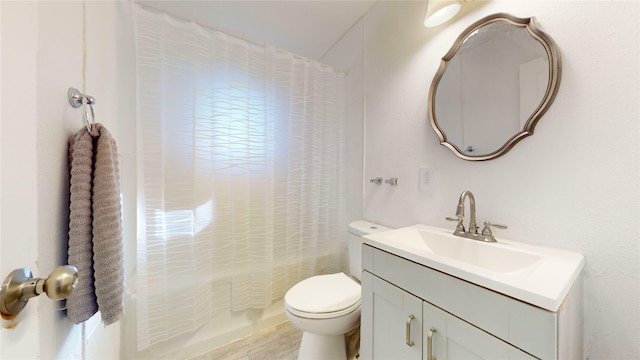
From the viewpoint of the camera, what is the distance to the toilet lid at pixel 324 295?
1.15 m

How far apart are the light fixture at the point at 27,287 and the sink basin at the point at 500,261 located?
34.0 inches

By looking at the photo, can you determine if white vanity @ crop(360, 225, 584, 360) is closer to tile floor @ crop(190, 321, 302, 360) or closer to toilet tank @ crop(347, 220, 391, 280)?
toilet tank @ crop(347, 220, 391, 280)

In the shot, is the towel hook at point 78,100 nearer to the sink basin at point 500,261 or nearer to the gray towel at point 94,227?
the gray towel at point 94,227

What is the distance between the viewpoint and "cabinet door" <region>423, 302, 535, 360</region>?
562 millimetres

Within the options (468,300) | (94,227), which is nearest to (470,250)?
(468,300)

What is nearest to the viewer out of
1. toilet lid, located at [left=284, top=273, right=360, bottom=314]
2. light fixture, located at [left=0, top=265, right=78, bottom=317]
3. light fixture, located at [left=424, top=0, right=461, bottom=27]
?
light fixture, located at [left=0, top=265, right=78, bottom=317]

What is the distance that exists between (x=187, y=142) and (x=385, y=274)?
1.27 meters

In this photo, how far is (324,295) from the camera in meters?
1.27

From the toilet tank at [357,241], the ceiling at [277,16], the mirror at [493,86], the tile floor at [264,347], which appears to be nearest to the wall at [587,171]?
the mirror at [493,86]

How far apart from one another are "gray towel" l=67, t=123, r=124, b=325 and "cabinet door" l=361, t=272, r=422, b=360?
0.92m

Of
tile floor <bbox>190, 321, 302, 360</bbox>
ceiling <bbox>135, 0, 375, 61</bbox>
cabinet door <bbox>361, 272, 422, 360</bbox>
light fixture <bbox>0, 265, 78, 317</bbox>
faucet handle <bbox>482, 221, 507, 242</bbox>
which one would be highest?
ceiling <bbox>135, 0, 375, 61</bbox>

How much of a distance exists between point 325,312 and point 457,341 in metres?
0.63

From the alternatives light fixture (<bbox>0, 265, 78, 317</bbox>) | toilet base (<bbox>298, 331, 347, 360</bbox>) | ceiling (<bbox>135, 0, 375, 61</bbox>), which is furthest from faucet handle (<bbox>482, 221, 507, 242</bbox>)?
ceiling (<bbox>135, 0, 375, 61</bbox>)

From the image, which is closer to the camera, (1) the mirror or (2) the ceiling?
(1) the mirror
